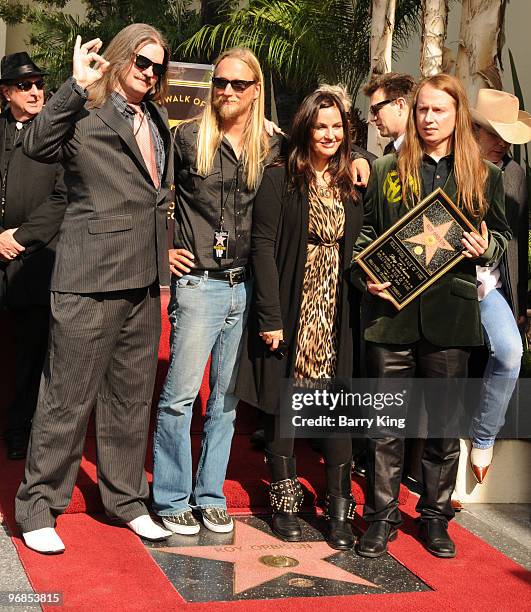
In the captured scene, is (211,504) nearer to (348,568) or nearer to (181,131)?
(348,568)

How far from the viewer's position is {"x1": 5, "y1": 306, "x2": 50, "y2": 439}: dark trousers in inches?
215

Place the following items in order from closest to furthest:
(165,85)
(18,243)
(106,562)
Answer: (106,562), (165,85), (18,243)

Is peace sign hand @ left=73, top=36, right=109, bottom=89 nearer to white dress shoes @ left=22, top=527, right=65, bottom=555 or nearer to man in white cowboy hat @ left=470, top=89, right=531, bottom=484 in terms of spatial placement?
white dress shoes @ left=22, top=527, right=65, bottom=555

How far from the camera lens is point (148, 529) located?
14.9 feet

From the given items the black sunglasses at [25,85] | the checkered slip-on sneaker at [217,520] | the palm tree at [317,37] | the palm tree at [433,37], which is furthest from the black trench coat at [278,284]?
the palm tree at [317,37]

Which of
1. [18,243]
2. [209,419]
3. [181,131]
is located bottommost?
[209,419]

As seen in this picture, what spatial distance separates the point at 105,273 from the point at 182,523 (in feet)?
4.11

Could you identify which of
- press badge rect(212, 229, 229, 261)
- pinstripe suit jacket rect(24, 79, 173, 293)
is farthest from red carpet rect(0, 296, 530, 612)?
press badge rect(212, 229, 229, 261)

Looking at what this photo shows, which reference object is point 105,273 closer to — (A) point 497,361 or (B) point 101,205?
(B) point 101,205

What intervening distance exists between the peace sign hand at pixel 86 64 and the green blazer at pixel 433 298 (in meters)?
1.42

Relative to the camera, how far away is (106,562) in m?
4.22

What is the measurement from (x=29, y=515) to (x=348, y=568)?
1.43 m

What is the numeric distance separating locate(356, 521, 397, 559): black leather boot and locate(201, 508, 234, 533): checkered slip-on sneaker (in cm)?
63

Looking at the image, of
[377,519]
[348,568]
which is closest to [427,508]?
[377,519]
